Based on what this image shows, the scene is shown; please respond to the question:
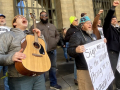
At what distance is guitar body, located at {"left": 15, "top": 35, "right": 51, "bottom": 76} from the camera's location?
4.34 ft

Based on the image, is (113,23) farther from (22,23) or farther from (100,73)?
(22,23)

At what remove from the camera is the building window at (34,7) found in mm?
8133

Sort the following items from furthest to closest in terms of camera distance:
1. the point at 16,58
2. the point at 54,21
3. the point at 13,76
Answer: the point at 54,21
the point at 13,76
the point at 16,58

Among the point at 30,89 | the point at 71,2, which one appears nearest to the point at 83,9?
the point at 71,2

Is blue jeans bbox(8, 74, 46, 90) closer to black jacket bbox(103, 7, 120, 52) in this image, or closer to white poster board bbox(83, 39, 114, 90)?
white poster board bbox(83, 39, 114, 90)

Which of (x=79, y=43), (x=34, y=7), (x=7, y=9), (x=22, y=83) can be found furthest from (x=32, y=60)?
(x=34, y=7)

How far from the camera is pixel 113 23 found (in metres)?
2.94

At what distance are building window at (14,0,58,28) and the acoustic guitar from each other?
6983mm

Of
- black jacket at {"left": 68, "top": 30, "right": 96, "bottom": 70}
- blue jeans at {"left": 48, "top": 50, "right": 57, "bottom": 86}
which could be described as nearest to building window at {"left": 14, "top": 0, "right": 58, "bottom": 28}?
blue jeans at {"left": 48, "top": 50, "right": 57, "bottom": 86}

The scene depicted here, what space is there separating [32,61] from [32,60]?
0.01 meters

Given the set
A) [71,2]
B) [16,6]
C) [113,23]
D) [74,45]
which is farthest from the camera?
[71,2]

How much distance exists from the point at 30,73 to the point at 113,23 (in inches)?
99.9

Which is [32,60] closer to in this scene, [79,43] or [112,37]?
[79,43]

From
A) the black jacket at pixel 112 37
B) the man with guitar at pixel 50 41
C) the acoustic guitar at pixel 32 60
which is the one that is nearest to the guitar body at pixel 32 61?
the acoustic guitar at pixel 32 60
